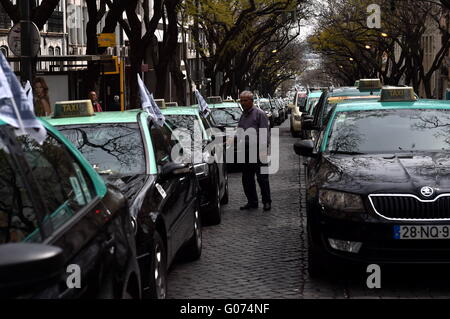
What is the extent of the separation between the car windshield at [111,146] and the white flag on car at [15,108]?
135 inches

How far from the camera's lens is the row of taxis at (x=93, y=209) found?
3.24 meters

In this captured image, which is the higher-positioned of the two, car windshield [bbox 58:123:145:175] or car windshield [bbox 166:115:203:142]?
car windshield [bbox 58:123:145:175]

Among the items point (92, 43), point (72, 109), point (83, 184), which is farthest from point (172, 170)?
point (92, 43)

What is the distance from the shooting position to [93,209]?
4223mm

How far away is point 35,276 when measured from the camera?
2.83 m

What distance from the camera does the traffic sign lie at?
1499 centimetres

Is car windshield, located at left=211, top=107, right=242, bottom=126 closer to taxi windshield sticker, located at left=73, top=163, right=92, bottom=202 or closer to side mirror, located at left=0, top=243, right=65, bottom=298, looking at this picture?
taxi windshield sticker, located at left=73, top=163, right=92, bottom=202

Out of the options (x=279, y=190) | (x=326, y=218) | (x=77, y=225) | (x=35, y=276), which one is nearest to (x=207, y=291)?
(x=326, y=218)

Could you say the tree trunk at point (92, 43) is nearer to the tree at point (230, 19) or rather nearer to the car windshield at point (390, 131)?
the car windshield at point (390, 131)

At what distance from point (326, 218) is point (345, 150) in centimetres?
145

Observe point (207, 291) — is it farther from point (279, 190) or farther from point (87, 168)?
point (279, 190)

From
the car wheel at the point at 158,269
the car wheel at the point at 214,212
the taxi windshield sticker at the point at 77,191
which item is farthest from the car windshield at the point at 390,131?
the taxi windshield sticker at the point at 77,191

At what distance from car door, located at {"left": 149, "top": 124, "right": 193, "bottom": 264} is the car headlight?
1095 millimetres

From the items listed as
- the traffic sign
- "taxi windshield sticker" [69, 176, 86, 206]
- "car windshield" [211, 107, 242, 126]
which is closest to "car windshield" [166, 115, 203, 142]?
the traffic sign
